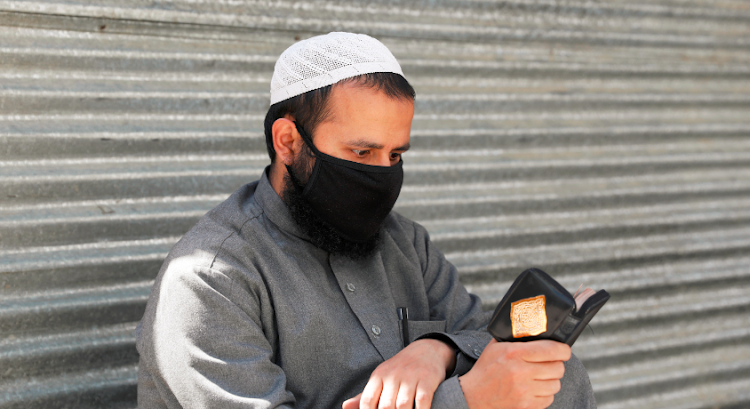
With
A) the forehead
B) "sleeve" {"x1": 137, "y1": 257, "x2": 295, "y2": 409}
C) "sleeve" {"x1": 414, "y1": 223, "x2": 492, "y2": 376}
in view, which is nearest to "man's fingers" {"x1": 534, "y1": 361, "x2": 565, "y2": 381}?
"sleeve" {"x1": 414, "y1": 223, "x2": 492, "y2": 376}

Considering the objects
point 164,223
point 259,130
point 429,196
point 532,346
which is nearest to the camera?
point 532,346

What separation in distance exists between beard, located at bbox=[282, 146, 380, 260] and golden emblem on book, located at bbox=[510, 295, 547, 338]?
A: 609mm

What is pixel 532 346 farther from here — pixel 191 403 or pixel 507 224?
pixel 507 224

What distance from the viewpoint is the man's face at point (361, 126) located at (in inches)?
72.9

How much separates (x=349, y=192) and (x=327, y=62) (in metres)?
0.42

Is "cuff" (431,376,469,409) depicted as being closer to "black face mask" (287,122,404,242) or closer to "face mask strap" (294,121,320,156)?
"black face mask" (287,122,404,242)

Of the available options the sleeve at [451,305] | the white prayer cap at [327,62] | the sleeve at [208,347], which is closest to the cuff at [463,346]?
the sleeve at [451,305]

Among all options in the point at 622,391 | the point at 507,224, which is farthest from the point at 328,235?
the point at 622,391

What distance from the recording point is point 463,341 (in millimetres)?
1896

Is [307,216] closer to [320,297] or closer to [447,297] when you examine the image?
[320,297]

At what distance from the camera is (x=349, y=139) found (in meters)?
1.85

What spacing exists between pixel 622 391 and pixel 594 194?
1141 mm

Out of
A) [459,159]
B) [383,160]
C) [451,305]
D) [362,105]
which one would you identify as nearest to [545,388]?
[451,305]

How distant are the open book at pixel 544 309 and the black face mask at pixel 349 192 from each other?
1.76 feet
